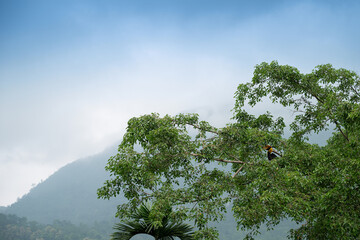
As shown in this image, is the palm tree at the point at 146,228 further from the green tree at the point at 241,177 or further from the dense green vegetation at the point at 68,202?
the dense green vegetation at the point at 68,202

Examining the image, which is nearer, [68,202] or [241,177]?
[241,177]

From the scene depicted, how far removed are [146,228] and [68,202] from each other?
171 m

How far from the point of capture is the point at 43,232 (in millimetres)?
79625

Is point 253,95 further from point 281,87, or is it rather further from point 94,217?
point 94,217

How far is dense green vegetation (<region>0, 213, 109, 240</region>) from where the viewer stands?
75188mm

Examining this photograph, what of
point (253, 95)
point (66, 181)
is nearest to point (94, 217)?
point (66, 181)

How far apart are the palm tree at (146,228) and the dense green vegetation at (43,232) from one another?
79.2m

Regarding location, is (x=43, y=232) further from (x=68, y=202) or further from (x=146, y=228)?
(x=68, y=202)

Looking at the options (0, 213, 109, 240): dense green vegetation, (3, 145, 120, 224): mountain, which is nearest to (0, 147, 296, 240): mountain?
(3, 145, 120, 224): mountain

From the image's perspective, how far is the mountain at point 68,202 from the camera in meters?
139

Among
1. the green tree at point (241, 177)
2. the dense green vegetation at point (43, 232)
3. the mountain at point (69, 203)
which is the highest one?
the mountain at point (69, 203)

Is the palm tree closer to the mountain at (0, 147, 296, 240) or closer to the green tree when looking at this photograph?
the green tree

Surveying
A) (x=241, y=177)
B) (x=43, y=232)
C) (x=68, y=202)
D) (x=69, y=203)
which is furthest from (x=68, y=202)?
(x=241, y=177)

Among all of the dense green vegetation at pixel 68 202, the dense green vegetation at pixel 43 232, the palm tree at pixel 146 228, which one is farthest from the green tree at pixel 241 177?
the dense green vegetation at pixel 68 202
